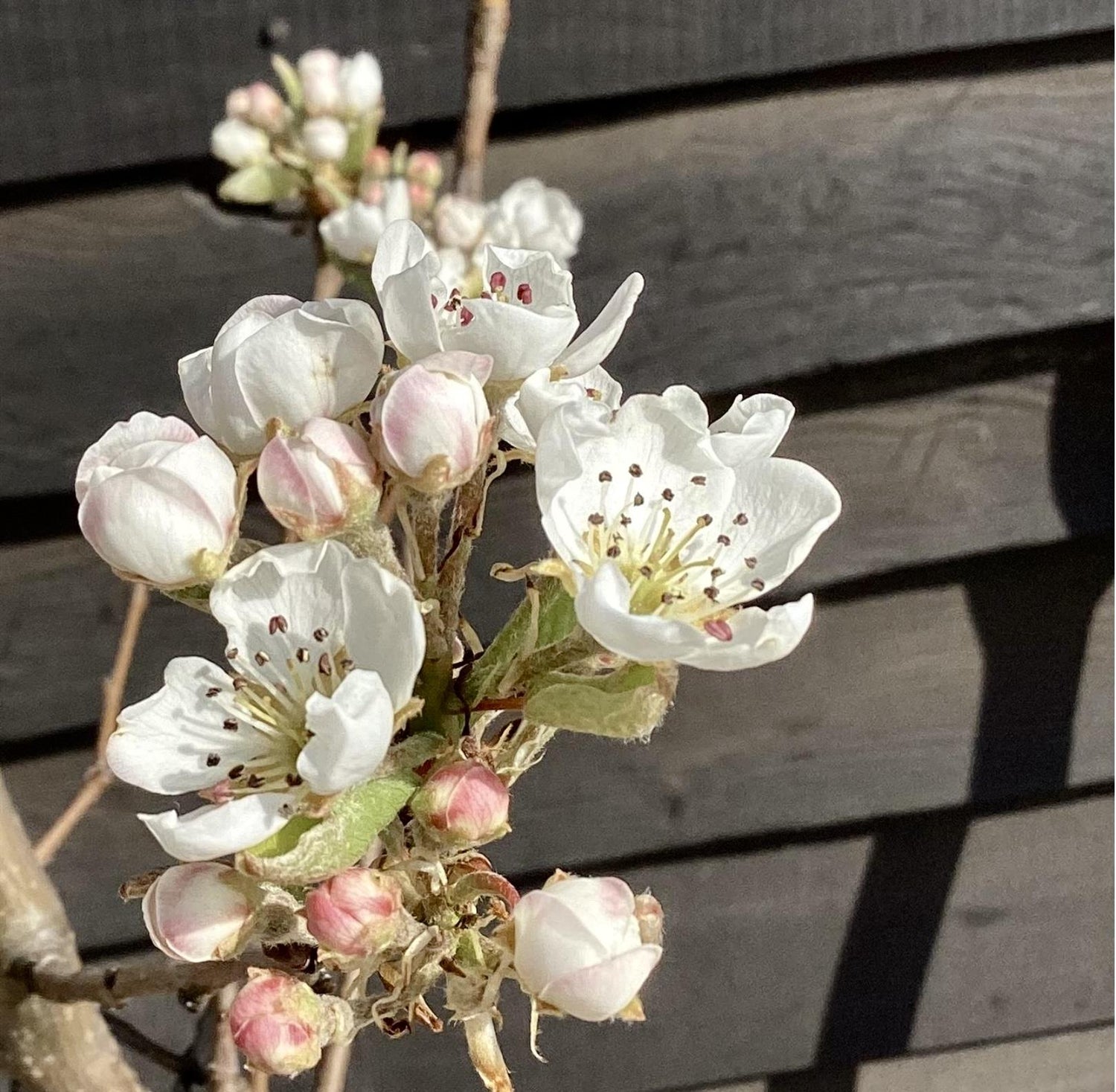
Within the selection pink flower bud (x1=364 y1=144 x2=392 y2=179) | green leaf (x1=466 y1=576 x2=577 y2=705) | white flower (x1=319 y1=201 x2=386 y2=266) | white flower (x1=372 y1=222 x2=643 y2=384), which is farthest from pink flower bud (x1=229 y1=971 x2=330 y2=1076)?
pink flower bud (x1=364 y1=144 x2=392 y2=179)

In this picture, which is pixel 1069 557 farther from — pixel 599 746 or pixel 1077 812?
pixel 599 746

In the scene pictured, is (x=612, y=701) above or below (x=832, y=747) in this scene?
above

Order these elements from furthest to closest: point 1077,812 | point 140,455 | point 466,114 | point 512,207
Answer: point 1077,812 < point 512,207 < point 466,114 < point 140,455

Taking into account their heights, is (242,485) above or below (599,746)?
above

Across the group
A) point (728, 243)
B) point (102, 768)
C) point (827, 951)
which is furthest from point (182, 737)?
point (827, 951)

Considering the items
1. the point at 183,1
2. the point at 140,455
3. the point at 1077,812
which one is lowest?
the point at 1077,812

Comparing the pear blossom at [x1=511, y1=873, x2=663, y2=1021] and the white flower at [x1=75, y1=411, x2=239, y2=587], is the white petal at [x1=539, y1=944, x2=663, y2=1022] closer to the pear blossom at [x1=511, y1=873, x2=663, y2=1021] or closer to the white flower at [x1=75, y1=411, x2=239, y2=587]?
the pear blossom at [x1=511, y1=873, x2=663, y2=1021]

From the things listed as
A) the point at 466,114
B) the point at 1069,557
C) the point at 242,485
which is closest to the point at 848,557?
Result: the point at 1069,557

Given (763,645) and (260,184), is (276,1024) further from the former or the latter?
(260,184)
